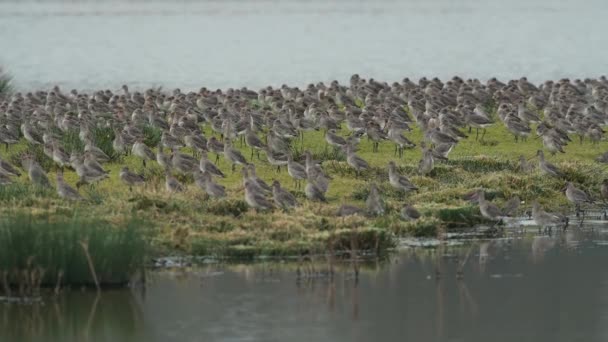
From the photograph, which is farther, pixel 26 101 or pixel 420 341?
pixel 26 101

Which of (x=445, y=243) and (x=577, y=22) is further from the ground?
(x=577, y=22)

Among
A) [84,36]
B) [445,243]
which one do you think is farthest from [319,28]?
[445,243]

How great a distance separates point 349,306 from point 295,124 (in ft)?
40.9

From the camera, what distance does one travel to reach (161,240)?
59.9ft

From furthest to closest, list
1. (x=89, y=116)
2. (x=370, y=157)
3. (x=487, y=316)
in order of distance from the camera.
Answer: (x=89, y=116)
(x=370, y=157)
(x=487, y=316)

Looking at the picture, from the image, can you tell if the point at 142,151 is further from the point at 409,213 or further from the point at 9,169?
the point at 409,213

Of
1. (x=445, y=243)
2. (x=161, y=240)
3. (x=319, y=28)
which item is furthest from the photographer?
(x=319, y=28)

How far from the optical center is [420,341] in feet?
48.5

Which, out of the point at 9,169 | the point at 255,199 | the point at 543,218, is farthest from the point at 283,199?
the point at 9,169

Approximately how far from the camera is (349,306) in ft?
53.1

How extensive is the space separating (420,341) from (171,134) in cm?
1230

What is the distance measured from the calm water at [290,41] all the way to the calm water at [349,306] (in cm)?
3219

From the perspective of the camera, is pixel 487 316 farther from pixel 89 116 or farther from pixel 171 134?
pixel 89 116

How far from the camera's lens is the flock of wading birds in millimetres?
21641
